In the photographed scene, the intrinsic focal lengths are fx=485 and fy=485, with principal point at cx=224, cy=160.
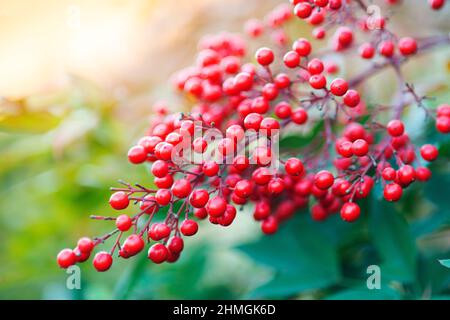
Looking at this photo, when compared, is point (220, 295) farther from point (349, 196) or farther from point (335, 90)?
point (335, 90)

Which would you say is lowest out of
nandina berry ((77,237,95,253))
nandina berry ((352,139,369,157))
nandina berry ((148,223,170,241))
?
nandina berry ((77,237,95,253))

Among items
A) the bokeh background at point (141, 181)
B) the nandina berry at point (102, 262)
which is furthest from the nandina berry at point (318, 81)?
the nandina berry at point (102, 262)

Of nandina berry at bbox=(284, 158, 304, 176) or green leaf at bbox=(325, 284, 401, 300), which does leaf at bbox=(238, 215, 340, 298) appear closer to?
green leaf at bbox=(325, 284, 401, 300)

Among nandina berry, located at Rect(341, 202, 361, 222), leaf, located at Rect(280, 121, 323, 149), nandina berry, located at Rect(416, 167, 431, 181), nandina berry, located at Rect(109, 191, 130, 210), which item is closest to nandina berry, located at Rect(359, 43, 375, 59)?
leaf, located at Rect(280, 121, 323, 149)

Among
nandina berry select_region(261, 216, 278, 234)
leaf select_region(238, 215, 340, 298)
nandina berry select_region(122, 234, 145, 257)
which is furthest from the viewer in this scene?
leaf select_region(238, 215, 340, 298)

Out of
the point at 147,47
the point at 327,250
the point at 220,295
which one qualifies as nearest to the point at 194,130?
the point at 327,250

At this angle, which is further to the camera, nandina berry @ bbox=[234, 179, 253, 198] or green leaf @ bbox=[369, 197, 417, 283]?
green leaf @ bbox=[369, 197, 417, 283]

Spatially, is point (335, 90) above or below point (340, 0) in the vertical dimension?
below
